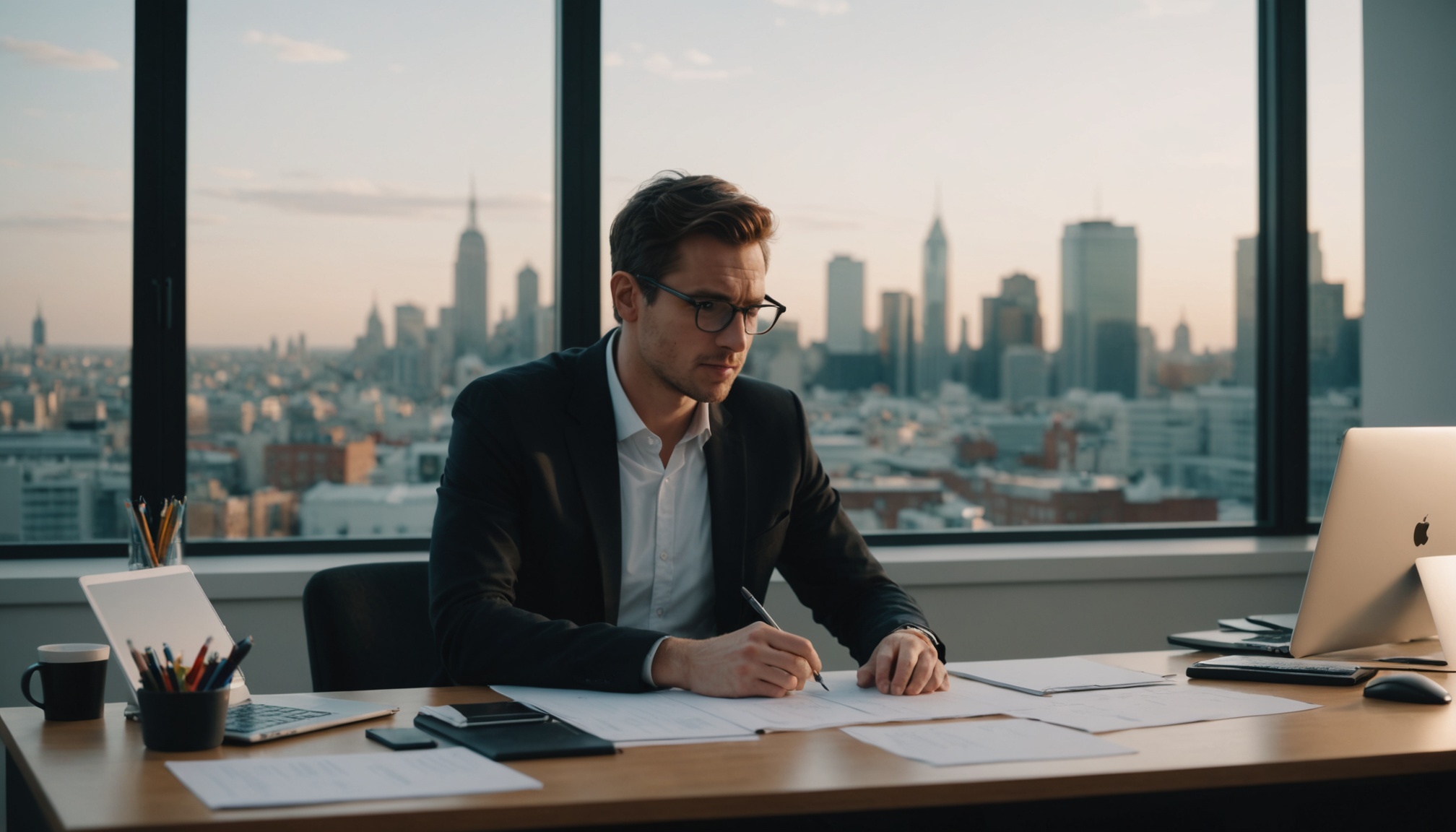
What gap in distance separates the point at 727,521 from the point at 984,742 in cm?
76

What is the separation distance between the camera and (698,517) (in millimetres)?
2043

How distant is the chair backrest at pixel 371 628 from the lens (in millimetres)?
1856

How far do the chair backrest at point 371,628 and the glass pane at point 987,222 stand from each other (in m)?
1.36

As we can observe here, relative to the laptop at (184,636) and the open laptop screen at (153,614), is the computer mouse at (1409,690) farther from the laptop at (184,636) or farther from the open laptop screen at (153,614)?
the open laptop screen at (153,614)

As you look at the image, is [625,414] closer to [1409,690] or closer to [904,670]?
[904,670]

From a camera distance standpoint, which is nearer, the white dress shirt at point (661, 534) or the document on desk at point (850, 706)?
the document on desk at point (850, 706)

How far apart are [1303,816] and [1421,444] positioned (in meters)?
0.67

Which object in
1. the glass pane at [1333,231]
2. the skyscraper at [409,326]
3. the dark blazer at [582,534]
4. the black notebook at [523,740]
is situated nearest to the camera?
the black notebook at [523,740]

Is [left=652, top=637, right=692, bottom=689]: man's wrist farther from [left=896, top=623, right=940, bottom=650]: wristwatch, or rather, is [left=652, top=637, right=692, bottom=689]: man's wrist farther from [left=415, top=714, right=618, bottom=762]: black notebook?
[left=896, top=623, right=940, bottom=650]: wristwatch

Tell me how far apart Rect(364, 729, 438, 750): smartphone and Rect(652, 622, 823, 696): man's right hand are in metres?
0.35

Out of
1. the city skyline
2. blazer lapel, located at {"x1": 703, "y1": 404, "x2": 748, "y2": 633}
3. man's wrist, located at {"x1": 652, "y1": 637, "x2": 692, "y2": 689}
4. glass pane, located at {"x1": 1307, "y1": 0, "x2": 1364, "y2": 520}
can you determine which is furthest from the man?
glass pane, located at {"x1": 1307, "y1": 0, "x2": 1364, "y2": 520}

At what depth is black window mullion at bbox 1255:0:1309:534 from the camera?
365cm

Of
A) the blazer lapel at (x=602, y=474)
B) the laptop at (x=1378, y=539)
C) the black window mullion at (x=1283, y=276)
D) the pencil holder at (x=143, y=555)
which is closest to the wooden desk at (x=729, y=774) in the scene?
the pencil holder at (x=143, y=555)

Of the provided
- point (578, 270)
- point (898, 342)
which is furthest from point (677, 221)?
point (898, 342)
